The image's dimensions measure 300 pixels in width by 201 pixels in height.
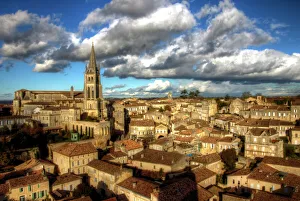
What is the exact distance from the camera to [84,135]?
58438 millimetres

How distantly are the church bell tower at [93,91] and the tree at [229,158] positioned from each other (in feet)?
123

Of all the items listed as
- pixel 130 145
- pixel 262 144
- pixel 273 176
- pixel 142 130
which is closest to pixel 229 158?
pixel 262 144

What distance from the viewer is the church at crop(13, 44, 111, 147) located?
60.8 m

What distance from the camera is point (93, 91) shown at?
7262 cm

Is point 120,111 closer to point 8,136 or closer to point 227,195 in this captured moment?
point 8,136

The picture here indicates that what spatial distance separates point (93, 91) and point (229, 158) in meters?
44.0

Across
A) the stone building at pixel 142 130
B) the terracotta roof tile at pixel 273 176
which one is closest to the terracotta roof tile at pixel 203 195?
the terracotta roof tile at pixel 273 176

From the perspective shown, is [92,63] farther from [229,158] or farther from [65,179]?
[229,158]

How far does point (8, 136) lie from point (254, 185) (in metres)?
44.9

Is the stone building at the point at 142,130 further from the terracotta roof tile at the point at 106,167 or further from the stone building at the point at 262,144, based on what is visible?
the stone building at the point at 262,144

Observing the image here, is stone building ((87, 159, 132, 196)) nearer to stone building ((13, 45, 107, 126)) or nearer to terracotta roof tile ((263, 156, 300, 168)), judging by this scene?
terracotta roof tile ((263, 156, 300, 168))

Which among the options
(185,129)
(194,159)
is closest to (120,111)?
(185,129)

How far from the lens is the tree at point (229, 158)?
42.4 metres

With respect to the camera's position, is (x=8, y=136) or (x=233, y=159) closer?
(x=233, y=159)
